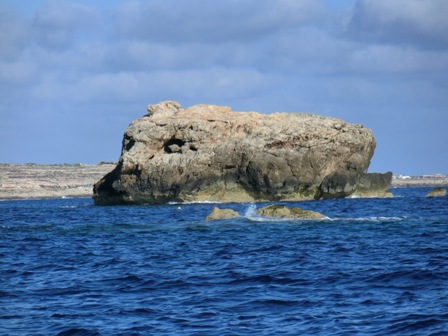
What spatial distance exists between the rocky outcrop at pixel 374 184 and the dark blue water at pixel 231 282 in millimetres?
39454

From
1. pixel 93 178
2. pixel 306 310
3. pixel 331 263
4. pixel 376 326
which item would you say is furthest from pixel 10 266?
pixel 93 178

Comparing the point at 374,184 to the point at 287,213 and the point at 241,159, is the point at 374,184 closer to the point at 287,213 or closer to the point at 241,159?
the point at 241,159

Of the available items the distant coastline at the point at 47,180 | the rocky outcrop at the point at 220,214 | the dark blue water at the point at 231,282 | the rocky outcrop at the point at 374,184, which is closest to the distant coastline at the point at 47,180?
the distant coastline at the point at 47,180

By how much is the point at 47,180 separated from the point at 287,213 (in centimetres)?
11264

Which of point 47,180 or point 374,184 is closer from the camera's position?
point 374,184

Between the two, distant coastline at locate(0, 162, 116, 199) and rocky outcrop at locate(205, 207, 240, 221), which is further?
distant coastline at locate(0, 162, 116, 199)

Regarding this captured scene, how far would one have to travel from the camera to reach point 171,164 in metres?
72.3

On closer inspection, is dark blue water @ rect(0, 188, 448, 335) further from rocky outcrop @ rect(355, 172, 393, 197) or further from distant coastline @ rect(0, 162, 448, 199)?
distant coastline @ rect(0, 162, 448, 199)

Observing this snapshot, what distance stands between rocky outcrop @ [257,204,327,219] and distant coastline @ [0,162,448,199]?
94.8 metres

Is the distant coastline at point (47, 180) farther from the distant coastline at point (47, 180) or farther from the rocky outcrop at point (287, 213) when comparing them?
the rocky outcrop at point (287, 213)

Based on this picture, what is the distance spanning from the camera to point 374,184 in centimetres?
7862

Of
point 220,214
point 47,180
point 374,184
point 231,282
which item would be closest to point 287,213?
point 220,214

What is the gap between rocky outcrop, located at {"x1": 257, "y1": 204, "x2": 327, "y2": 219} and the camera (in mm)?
42969

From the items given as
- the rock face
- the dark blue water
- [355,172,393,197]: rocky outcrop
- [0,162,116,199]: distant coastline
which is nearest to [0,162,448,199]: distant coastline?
[0,162,116,199]: distant coastline
